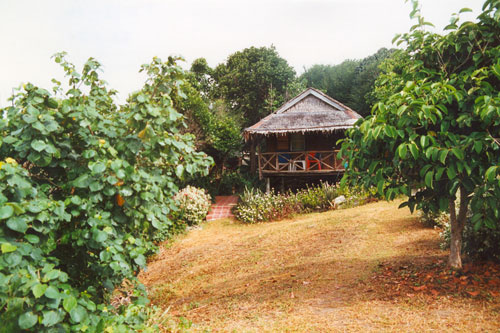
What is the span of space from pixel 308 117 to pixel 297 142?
2.26 meters

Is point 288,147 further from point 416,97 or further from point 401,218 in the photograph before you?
point 416,97

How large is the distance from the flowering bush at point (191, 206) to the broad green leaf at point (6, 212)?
10978mm

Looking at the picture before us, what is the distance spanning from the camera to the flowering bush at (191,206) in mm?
13422

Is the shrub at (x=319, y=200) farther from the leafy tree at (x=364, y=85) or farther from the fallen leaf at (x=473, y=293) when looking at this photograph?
the leafy tree at (x=364, y=85)

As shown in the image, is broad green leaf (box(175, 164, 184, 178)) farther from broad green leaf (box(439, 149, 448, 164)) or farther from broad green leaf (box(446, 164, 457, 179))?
broad green leaf (box(446, 164, 457, 179))

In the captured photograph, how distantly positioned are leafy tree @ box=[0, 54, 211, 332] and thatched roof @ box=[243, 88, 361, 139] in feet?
41.6

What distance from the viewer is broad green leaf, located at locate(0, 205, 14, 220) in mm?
2152

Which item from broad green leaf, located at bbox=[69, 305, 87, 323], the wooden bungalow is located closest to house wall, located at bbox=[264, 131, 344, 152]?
the wooden bungalow

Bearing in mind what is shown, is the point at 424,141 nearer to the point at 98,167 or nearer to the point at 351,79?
the point at 98,167

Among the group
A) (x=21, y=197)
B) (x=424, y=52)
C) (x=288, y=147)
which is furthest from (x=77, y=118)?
(x=288, y=147)

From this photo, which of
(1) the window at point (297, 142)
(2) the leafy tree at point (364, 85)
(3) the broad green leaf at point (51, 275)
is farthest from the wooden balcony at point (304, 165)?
(2) the leafy tree at point (364, 85)

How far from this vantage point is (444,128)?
13.6 feet

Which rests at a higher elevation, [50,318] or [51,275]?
[51,275]

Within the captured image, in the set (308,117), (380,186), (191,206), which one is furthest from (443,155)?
(308,117)
